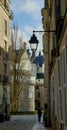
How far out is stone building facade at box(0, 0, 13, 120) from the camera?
50.2m

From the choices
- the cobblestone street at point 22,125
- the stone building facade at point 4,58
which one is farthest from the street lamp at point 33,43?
the stone building facade at point 4,58

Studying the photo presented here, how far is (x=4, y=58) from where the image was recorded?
170 ft

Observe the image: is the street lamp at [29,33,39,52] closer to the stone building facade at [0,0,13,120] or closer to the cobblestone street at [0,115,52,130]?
the cobblestone street at [0,115,52,130]

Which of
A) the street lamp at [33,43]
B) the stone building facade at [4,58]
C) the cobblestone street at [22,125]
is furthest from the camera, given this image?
the stone building facade at [4,58]

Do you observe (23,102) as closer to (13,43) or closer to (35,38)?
(13,43)

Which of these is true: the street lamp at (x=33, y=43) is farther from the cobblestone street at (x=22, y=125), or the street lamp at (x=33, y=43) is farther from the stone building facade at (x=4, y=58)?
the stone building facade at (x=4, y=58)

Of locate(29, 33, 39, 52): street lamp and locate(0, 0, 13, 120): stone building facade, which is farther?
locate(0, 0, 13, 120): stone building facade

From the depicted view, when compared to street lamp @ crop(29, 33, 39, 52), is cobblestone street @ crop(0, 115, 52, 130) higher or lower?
lower

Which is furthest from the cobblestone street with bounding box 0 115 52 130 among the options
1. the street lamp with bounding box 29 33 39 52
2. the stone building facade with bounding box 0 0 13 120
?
the street lamp with bounding box 29 33 39 52

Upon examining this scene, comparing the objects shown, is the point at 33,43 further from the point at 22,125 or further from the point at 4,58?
the point at 4,58

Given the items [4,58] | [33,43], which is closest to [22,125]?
[4,58]

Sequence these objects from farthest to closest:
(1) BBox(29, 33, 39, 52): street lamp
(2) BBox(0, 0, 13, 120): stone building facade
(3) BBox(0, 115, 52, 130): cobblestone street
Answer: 1. (2) BBox(0, 0, 13, 120): stone building facade
2. (3) BBox(0, 115, 52, 130): cobblestone street
3. (1) BBox(29, 33, 39, 52): street lamp

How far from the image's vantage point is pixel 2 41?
50.9 m

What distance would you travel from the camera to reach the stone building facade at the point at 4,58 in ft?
165
